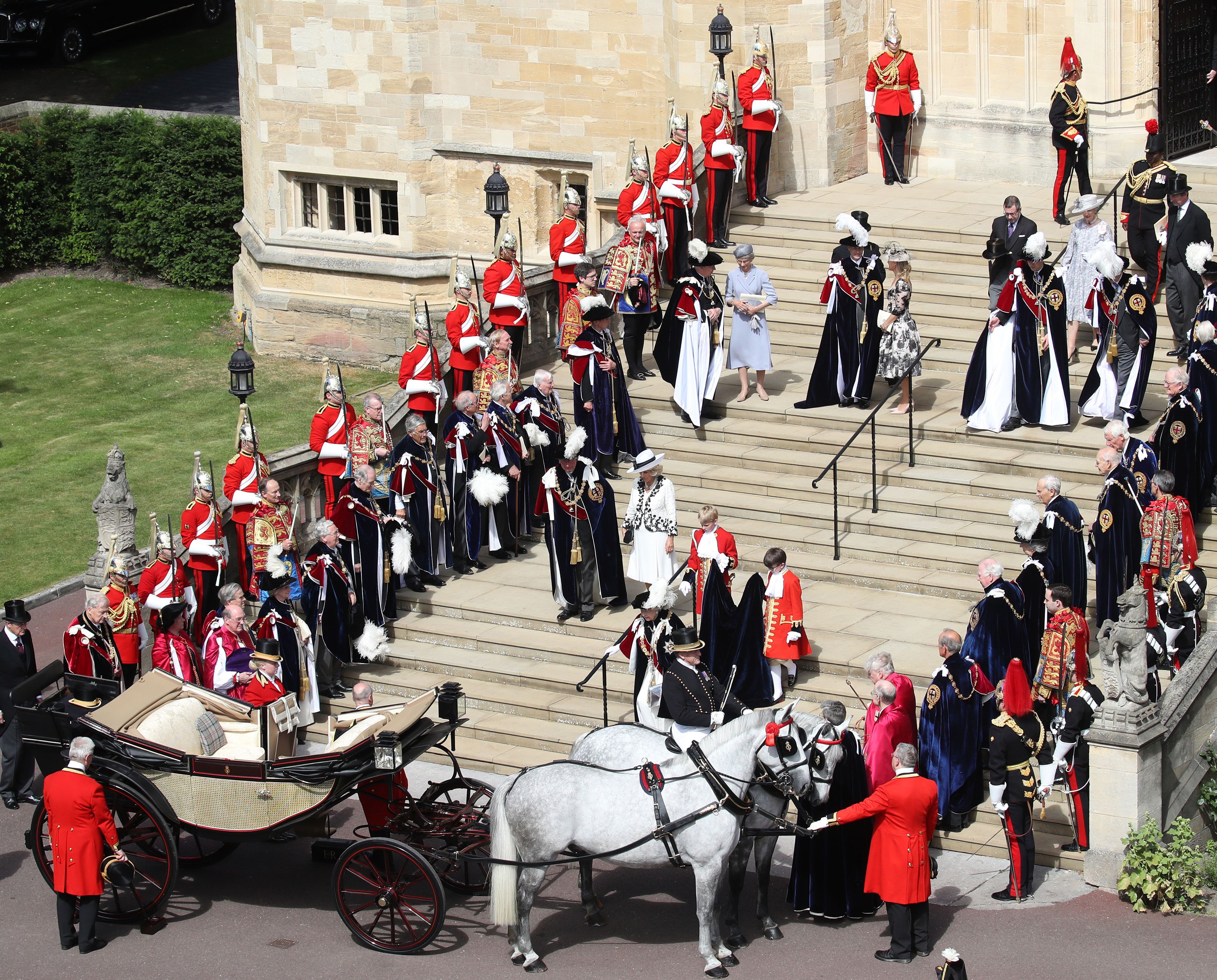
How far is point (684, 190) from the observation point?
70.6 ft

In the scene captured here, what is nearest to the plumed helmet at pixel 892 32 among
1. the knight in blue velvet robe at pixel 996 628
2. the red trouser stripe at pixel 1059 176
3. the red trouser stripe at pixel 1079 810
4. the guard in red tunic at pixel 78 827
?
the red trouser stripe at pixel 1059 176

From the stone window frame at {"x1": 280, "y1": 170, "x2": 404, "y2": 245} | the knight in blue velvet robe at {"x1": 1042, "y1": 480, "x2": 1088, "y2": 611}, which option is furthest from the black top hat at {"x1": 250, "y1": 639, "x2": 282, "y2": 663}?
the stone window frame at {"x1": 280, "y1": 170, "x2": 404, "y2": 245}

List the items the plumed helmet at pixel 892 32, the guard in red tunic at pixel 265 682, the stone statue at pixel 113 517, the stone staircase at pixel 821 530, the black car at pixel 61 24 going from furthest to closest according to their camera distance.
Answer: the black car at pixel 61 24 → the plumed helmet at pixel 892 32 → the stone statue at pixel 113 517 → the stone staircase at pixel 821 530 → the guard in red tunic at pixel 265 682

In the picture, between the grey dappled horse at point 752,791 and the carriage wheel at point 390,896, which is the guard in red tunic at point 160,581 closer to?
the carriage wheel at point 390,896

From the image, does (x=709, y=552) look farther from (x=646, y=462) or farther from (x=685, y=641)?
(x=685, y=641)

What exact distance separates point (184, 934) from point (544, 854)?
2763 millimetres

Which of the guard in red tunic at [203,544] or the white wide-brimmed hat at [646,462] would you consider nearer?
the white wide-brimmed hat at [646,462]

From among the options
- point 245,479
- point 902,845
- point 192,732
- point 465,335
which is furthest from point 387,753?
point 465,335

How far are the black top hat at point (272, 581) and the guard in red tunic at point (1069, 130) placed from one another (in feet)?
34.0

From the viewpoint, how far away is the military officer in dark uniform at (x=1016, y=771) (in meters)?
13.4

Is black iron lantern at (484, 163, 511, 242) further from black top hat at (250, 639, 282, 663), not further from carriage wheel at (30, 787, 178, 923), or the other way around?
carriage wheel at (30, 787, 178, 923)

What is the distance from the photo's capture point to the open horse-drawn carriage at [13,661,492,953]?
13.0m

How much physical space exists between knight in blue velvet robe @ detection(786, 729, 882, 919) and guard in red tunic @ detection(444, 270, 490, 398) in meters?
7.37

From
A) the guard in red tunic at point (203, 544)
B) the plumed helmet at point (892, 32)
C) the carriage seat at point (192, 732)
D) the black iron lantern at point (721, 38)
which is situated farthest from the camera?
the plumed helmet at point (892, 32)
